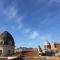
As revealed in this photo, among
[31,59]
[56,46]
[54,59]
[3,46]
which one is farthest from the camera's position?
[56,46]

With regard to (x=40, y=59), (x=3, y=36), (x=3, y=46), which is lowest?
(x=40, y=59)

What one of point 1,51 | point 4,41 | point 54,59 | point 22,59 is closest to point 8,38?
point 4,41

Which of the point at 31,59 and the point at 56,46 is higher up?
the point at 56,46

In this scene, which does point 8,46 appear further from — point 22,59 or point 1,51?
point 22,59

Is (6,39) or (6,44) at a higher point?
(6,39)

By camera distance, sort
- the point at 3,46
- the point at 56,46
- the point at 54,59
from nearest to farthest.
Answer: the point at 54,59 < the point at 3,46 < the point at 56,46

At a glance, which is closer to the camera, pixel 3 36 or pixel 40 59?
pixel 40 59

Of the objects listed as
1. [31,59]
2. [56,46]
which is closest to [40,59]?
[31,59]

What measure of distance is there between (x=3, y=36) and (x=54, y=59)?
17.6 meters

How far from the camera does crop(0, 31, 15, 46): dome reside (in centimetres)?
3650

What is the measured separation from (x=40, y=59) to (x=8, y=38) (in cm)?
1464

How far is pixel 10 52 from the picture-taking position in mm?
37781

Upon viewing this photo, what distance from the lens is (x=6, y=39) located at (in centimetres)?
3662

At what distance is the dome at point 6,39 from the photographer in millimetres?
36500
